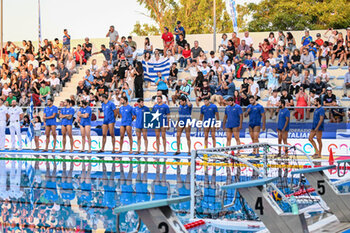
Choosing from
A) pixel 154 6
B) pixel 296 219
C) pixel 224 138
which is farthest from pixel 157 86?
pixel 154 6

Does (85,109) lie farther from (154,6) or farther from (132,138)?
(154,6)

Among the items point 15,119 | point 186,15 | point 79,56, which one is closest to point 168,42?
point 79,56

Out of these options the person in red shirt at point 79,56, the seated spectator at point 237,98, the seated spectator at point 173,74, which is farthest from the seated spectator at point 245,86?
the person in red shirt at point 79,56

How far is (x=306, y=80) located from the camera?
1852 cm

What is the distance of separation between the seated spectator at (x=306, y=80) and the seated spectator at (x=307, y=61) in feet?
2.78

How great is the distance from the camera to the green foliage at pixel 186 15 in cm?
4562

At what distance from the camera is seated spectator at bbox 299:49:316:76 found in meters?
19.6

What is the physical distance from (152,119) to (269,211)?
11.6 metres

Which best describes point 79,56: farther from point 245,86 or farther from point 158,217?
point 158,217

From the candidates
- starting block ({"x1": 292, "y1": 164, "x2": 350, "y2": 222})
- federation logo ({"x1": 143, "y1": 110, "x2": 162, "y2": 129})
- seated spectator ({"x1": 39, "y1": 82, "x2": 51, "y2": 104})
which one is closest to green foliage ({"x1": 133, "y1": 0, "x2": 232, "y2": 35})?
→ seated spectator ({"x1": 39, "y1": 82, "x2": 51, "y2": 104})

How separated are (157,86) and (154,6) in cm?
2840

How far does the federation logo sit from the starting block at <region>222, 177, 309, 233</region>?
11329mm

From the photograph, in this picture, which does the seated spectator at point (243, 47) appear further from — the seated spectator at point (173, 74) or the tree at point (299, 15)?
the tree at point (299, 15)

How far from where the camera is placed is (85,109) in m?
18.0
